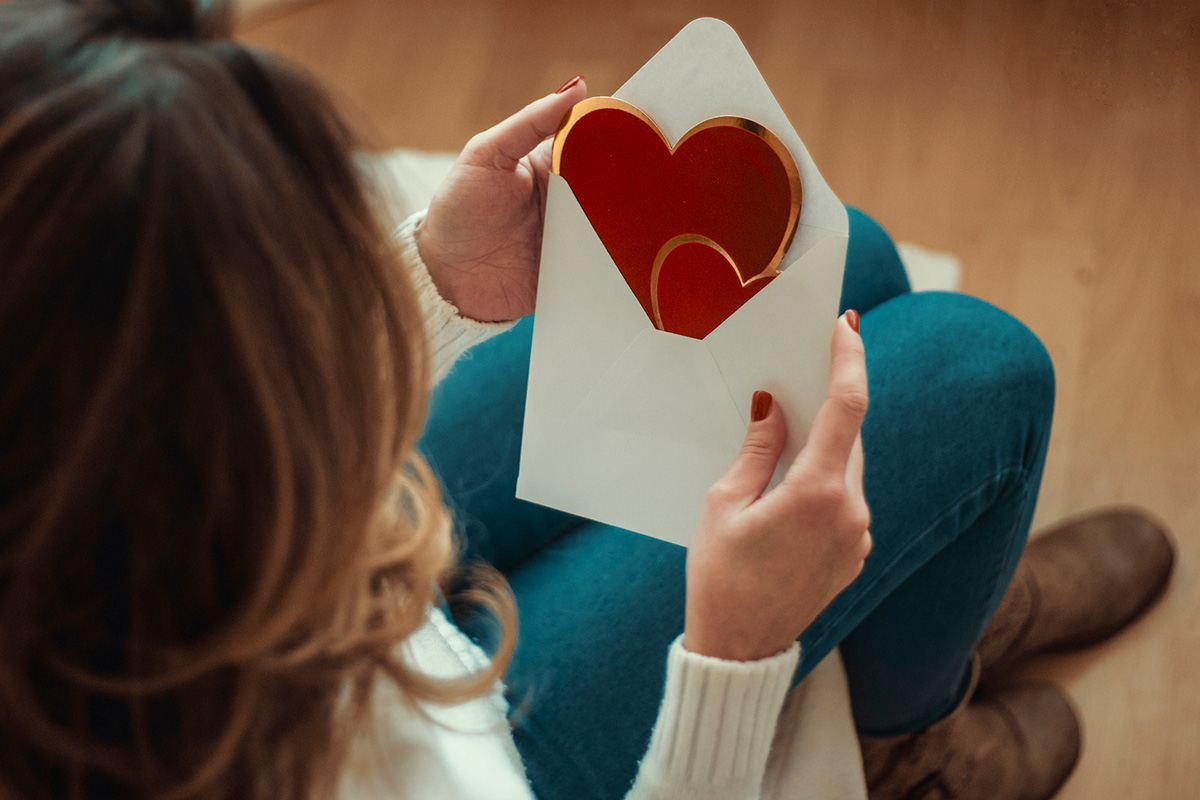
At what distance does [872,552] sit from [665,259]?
26 cm

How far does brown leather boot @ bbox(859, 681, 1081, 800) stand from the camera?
79 centimetres

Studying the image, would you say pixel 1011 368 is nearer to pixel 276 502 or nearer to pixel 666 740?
pixel 666 740

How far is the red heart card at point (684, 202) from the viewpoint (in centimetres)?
53

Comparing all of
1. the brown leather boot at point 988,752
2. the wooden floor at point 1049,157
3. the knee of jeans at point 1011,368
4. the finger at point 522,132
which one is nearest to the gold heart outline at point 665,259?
the finger at point 522,132

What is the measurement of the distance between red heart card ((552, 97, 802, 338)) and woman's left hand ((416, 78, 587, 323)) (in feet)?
0.10

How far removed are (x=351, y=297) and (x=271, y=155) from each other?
6cm

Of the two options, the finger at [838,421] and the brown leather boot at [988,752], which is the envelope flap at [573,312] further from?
the brown leather boot at [988,752]

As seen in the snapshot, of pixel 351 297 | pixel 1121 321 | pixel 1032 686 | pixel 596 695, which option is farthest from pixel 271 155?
pixel 1121 321

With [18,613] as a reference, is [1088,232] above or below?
below

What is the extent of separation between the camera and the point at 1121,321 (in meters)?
1.06

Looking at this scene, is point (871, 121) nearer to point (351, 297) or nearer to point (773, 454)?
point (773, 454)

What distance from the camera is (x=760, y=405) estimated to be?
566 mm

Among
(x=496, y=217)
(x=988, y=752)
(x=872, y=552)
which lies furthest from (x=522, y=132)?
(x=988, y=752)

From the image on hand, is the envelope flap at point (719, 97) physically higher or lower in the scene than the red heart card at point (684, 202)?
higher
